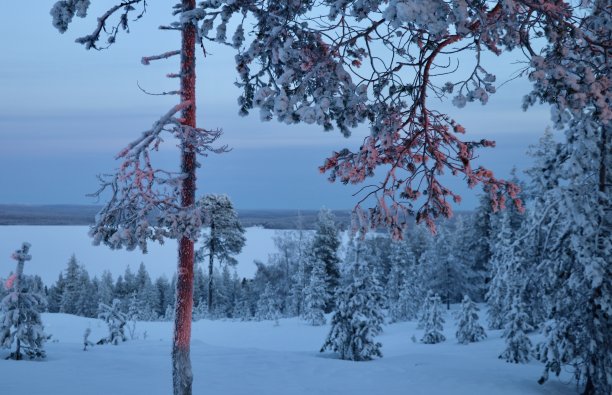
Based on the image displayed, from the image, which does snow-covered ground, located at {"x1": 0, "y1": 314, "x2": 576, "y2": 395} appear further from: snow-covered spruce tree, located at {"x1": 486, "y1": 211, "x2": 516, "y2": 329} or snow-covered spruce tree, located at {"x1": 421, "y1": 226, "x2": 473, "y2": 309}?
snow-covered spruce tree, located at {"x1": 421, "y1": 226, "x2": 473, "y2": 309}

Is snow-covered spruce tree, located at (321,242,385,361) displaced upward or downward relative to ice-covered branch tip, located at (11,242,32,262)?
downward

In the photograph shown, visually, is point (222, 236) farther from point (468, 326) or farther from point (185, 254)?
point (185, 254)

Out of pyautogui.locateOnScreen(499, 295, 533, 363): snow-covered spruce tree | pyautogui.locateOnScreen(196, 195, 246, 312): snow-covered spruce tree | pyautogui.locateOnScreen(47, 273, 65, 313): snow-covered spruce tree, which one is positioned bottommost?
pyautogui.locateOnScreen(47, 273, 65, 313): snow-covered spruce tree

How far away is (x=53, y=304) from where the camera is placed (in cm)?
6644

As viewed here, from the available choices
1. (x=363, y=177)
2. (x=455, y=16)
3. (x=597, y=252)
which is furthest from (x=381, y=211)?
(x=597, y=252)

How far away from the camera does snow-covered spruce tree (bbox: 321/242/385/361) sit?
20.8 m

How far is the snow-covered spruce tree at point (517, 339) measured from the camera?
21188 millimetres

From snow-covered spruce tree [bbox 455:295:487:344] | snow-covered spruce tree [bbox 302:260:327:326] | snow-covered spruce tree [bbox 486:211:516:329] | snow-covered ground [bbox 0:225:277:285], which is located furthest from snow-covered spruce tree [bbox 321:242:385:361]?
snow-covered ground [bbox 0:225:277:285]

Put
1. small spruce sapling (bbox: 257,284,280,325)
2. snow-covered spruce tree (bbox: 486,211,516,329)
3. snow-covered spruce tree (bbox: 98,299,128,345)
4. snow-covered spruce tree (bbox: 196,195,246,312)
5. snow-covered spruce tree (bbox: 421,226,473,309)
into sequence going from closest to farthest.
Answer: snow-covered spruce tree (bbox: 98,299,128,345)
snow-covered spruce tree (bbox: 486,211,516,329)
snow-covered spruce tree (bbox: 196,195,246,312)
small spruce sapling (bbox: 257,284,280,325)
snow-covered spruce tree (bbox: 421,226,473,309)

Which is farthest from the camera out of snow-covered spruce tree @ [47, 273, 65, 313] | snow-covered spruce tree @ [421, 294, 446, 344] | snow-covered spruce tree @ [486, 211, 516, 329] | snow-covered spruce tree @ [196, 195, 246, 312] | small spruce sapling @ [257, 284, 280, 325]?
snow-covered spruce tree @ [47, 273, 65, 313]

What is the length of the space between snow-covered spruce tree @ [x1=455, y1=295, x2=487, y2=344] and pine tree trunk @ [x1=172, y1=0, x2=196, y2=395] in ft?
79.9

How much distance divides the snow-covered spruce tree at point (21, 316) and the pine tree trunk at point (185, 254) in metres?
7.74

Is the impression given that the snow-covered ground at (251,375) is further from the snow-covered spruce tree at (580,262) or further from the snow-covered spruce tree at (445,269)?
the snow-covered spruce tree at (445,269)

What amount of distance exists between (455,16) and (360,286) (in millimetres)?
18470
